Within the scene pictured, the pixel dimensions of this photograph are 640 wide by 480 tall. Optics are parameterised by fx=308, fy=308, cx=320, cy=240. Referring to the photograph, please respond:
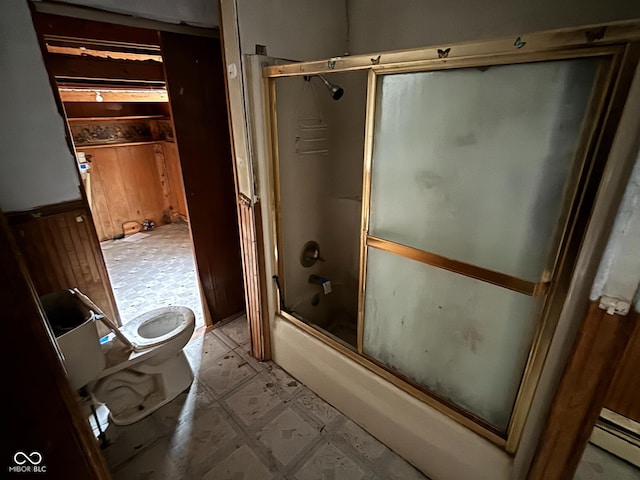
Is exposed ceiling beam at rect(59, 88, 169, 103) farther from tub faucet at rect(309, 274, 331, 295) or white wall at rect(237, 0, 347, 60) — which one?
tub faucet at rect(309, 274, 331, 295)

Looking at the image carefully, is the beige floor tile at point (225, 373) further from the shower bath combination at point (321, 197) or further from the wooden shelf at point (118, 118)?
the wooden shelf at point (118, 118)

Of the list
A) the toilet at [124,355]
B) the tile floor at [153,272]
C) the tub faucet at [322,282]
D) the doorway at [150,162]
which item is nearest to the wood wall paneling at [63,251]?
the doorway at [150,162]

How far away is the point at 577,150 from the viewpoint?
2.54ft

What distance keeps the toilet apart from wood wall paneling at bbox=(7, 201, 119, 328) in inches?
13.5

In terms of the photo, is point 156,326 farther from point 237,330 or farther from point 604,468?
point 604,468

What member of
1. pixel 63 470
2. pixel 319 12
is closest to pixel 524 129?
pixel 319 12

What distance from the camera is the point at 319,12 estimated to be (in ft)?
5.18

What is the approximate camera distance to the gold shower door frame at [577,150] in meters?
0.69

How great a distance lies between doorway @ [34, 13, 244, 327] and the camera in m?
1.73

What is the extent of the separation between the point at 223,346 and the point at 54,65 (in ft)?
7.09

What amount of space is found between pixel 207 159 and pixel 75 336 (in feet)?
4.02

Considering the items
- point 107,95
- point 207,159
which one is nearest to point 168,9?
point 207,159

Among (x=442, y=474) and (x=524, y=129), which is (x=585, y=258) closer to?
(x=524, y=129)

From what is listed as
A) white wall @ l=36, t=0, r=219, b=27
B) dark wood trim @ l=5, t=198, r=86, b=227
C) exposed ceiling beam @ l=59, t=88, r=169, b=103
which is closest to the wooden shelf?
exposed ceiling beam @ l=59, t=88, r=169, b=103
